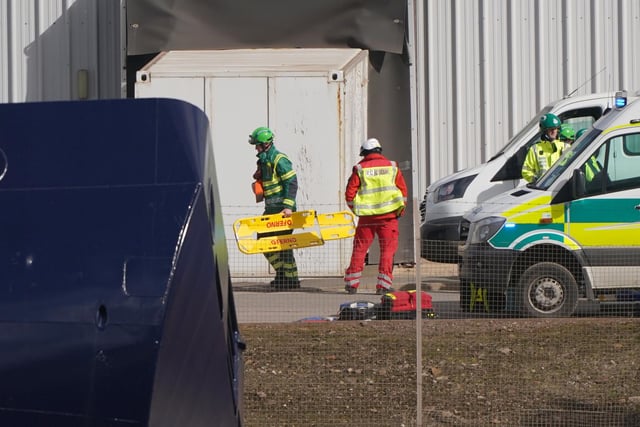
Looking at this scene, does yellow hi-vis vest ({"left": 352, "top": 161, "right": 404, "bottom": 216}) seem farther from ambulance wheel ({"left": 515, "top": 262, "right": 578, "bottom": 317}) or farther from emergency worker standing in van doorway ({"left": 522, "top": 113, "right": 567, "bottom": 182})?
ambulance wheel ({"left": 515, "top": 262, "right": 578, "bottom": 317})

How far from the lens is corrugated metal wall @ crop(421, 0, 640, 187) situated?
17609mm

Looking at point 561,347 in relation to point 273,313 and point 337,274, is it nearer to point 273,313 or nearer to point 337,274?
point 273,313

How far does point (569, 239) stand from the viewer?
10.6 meters

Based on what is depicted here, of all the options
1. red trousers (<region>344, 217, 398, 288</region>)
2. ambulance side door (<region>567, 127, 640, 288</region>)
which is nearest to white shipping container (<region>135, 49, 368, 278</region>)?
red trousers (<region>344, 217, 398, 288</region>)

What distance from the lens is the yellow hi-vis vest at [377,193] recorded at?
12805 millimetres

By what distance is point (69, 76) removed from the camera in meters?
17.5

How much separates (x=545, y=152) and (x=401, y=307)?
4312 millimetres

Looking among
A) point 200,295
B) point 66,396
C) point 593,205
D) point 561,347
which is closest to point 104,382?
→ point 66,396

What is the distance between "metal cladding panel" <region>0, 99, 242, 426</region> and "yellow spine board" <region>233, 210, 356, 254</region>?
801cm

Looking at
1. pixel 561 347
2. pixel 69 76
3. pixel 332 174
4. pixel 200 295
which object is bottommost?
pixel 561 347

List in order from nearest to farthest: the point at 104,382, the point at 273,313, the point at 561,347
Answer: the point at 104,382 → the point at 561,347 → the point at 273,313

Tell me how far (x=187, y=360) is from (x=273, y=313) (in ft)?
19.3

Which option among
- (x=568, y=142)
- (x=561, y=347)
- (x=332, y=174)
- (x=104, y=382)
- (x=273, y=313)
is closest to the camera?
(x=104, y=382)

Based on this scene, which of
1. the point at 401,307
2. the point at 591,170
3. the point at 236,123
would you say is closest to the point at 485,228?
the point at 591,170
